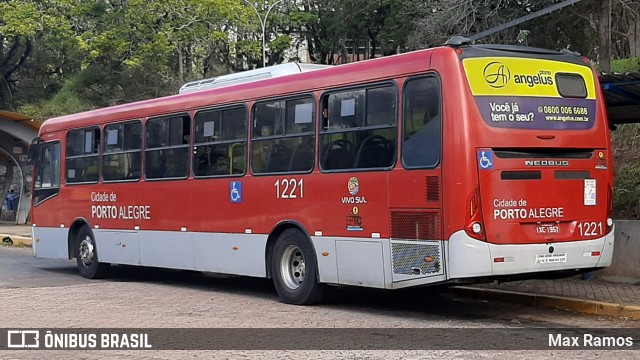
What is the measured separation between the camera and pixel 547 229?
393 inches

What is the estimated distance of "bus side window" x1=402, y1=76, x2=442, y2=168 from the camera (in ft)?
32.4

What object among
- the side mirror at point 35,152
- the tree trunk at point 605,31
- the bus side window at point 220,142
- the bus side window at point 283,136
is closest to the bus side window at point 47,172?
the side mirror at point 35,152

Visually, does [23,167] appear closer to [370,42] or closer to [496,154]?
[370,42]

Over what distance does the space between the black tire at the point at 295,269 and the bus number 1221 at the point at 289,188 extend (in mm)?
496

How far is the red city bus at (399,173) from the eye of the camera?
9.69 m

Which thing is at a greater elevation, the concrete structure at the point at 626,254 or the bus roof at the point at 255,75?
the bus roof at the point at 255,75

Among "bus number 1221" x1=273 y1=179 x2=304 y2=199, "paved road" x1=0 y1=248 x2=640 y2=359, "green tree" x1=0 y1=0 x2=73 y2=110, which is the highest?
"green tree" x1=0 y1=0 x2=73 y2=110

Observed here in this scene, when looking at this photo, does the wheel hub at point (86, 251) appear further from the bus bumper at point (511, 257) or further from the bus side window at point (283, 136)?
the bus bumper at point (511, 257)

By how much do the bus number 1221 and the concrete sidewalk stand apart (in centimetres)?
297

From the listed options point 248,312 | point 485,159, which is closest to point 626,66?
point 485,159

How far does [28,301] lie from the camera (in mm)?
12859

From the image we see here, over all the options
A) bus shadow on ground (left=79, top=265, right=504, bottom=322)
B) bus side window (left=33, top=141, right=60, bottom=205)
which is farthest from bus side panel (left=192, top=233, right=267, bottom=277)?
bus side window (left=33, top=141, right=60, bottom=205)

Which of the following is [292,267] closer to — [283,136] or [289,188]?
[289,188]

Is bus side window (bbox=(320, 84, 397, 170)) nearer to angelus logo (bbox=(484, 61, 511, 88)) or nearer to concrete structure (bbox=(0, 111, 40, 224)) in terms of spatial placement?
angelus logo (bbox=(484, 61, 511, 88))
